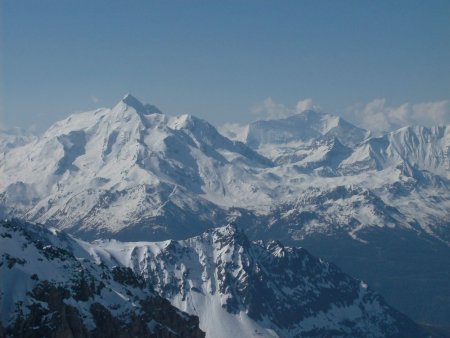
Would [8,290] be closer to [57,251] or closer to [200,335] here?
[57,251]

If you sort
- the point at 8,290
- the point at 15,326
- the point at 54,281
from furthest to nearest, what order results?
the point at 54,281
the point at 8,290
the point at 15,326

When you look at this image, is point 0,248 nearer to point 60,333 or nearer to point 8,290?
point 8,290

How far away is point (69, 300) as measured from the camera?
146625 millimetres

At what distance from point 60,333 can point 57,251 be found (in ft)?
160

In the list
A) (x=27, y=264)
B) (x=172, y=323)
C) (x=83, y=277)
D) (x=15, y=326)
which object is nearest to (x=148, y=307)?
(x=172, y=323)

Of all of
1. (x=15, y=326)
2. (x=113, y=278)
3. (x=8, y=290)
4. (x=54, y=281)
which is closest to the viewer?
(x=15, y=326)

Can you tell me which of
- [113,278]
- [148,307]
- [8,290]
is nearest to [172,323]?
[148,307]

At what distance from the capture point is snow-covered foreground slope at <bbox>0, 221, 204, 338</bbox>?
133625 millimetres

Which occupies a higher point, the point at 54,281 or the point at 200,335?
the point at 54,281

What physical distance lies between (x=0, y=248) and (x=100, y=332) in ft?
95.7

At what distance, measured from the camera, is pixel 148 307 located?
170m

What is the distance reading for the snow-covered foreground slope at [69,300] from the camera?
134 m

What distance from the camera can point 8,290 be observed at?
139625 millimetres

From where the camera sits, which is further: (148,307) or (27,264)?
(148,307)
